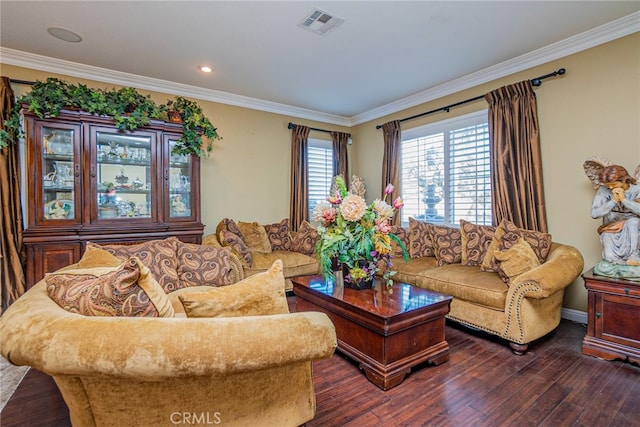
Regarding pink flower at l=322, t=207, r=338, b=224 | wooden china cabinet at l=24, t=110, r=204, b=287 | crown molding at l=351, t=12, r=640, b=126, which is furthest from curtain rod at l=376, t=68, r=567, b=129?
wooden china cabinet at l=24, t=110, r=204, b=287

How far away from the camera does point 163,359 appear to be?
0.94 metres

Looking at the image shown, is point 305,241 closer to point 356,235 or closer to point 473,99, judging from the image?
point 356,235

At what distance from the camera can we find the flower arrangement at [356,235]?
237cm

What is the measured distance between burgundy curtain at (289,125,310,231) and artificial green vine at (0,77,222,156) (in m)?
1.49

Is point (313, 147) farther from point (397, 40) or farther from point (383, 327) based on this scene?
point (383, 327)

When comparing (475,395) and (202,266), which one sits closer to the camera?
(475,395)

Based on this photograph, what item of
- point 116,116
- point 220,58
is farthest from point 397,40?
point 116,116

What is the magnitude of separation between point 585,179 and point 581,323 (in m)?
1.44

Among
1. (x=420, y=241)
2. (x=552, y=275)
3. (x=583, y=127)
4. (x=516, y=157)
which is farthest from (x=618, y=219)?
(x=420, y=241)

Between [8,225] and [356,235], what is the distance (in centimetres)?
354

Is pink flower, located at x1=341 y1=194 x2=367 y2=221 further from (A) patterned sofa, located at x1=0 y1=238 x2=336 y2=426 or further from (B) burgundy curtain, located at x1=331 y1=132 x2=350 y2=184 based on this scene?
(B) burgundy curtain, located at x1=331 y1=132 x2=350 y2=184

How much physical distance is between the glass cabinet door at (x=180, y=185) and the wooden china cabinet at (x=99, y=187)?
0.01m

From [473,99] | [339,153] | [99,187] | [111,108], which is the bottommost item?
[99,187]

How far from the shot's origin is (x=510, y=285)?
8.37 feet
